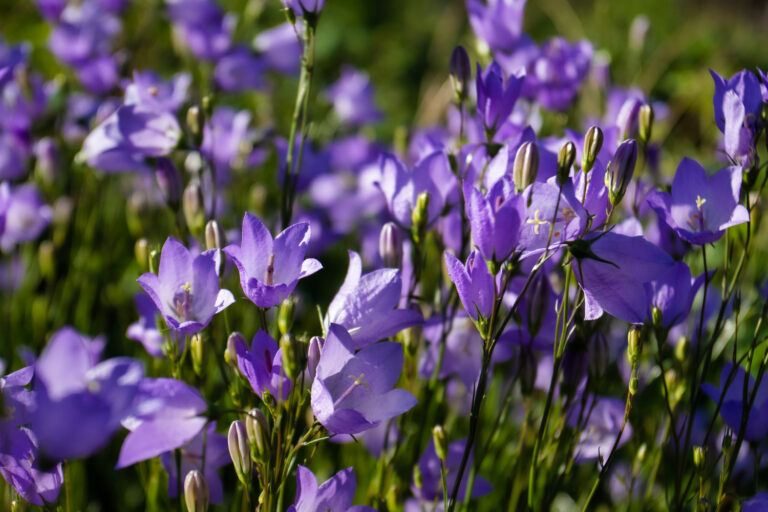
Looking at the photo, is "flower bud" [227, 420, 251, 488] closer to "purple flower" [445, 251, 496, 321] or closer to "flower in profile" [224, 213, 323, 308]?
"flower in profile" [224, 213, 323, 308]

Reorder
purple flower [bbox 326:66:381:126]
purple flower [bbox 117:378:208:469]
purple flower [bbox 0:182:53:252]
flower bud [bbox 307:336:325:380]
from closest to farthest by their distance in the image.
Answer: purple flower [bbox 117:378:208:469] → flower bud [bbox 307:336:325:380] → purple flower [bbox 0:182:53:252] → purple flower [bbox 326:66:381:126]

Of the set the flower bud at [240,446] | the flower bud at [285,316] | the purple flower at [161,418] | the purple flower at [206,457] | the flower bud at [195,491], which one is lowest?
the purple flower at [206,457]

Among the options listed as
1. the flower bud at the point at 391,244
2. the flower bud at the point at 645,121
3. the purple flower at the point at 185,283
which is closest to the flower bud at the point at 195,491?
the purple flower at the point at 185,283

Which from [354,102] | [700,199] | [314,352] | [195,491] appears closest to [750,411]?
[700,199]

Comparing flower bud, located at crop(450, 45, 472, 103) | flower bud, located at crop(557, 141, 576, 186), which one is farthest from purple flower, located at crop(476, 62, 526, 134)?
flower bud, located at crop(557, 141, 576, 186)

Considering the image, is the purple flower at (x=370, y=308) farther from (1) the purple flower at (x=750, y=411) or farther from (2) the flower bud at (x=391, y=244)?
(1) the purple flower at (x=750, y=411)

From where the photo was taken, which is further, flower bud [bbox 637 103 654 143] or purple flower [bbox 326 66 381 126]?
purple flower [bbox 326 66 381 126]

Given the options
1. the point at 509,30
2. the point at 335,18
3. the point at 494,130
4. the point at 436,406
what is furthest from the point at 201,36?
the point at 335,18

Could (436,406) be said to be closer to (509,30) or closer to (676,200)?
(676,200)
